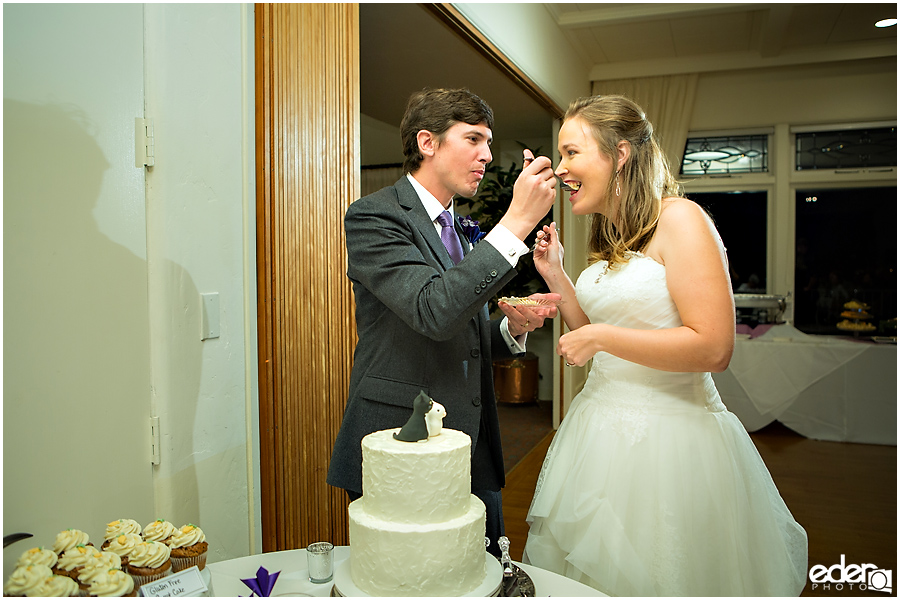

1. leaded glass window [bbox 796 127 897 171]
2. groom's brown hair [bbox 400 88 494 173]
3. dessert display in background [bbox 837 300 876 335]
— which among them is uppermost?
leaded glass window [bbox 796 127 897 171]

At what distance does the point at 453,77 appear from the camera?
487 cm

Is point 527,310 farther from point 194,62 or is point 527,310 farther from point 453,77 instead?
point 453,77

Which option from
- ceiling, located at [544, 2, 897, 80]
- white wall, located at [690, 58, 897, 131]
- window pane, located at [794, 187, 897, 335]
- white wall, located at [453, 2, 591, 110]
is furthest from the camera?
window pane, located at [794, 187, 897, 335]

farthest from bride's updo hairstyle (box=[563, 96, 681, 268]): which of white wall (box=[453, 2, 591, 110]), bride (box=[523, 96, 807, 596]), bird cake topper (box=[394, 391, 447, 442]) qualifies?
white wall (box=[453, 2, 591, 110])

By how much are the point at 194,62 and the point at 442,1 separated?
4.27ft

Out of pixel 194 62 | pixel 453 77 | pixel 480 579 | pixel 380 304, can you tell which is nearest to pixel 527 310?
pixel 380 304

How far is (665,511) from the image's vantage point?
58.6 inches

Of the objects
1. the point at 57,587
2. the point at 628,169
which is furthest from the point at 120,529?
the point at 628,169

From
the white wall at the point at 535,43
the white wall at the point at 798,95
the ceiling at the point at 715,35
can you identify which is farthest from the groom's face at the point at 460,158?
the white wall at the point at 798,95

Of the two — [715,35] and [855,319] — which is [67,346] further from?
[855,319]

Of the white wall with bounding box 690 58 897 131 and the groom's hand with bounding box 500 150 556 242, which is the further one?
the white wall with bounding box 690 58 897 131

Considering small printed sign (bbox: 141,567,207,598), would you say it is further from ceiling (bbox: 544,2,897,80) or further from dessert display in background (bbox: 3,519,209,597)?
ceiling (bbox: 544,2,897,80)

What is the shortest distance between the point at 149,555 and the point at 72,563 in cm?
12

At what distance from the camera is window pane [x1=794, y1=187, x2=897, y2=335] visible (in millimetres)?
5707
